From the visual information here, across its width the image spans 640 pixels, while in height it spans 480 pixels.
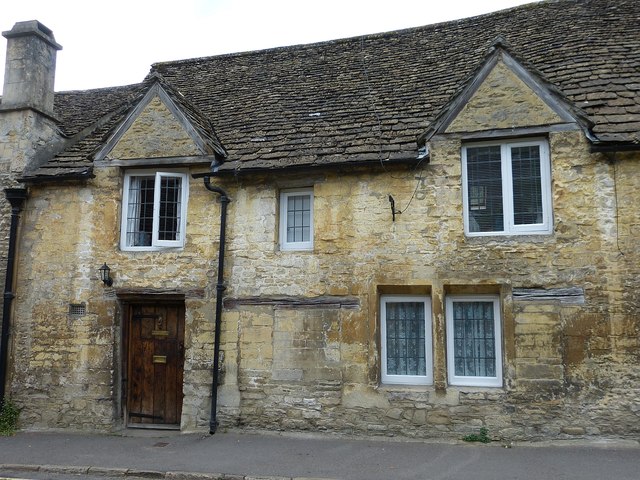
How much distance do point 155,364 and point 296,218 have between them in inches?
148

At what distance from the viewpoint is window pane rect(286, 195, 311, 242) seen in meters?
9.28

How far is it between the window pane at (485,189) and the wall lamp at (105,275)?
6.49 metres

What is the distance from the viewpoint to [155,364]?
953cm

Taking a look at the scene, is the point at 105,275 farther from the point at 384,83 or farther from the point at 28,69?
the point at 384,83

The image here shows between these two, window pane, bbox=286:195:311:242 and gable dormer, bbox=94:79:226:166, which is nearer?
window pane, bbox=286:195:311:242

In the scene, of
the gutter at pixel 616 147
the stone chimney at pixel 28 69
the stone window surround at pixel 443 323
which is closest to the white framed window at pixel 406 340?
the stone window surround at pixel 443 323

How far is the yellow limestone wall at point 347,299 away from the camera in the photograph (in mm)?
7711

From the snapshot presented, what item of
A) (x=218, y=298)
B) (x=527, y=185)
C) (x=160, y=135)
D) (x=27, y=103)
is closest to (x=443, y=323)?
(x=527, y=185)

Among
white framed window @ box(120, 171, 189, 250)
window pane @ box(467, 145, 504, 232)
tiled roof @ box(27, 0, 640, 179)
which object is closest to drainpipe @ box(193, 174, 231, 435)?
tiled roof @ box(27, 0, 640, 179)

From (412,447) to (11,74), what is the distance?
34.6 feet

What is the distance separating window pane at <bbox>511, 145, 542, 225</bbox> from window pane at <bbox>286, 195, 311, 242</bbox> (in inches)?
138

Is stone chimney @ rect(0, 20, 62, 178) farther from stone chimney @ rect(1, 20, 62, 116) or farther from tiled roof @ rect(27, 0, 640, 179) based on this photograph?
tiled roof @ rect(27, 0, 640, 179)

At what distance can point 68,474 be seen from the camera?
715cm

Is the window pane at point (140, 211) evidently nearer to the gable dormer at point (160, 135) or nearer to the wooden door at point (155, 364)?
the gable dormer at point (160, 135)
